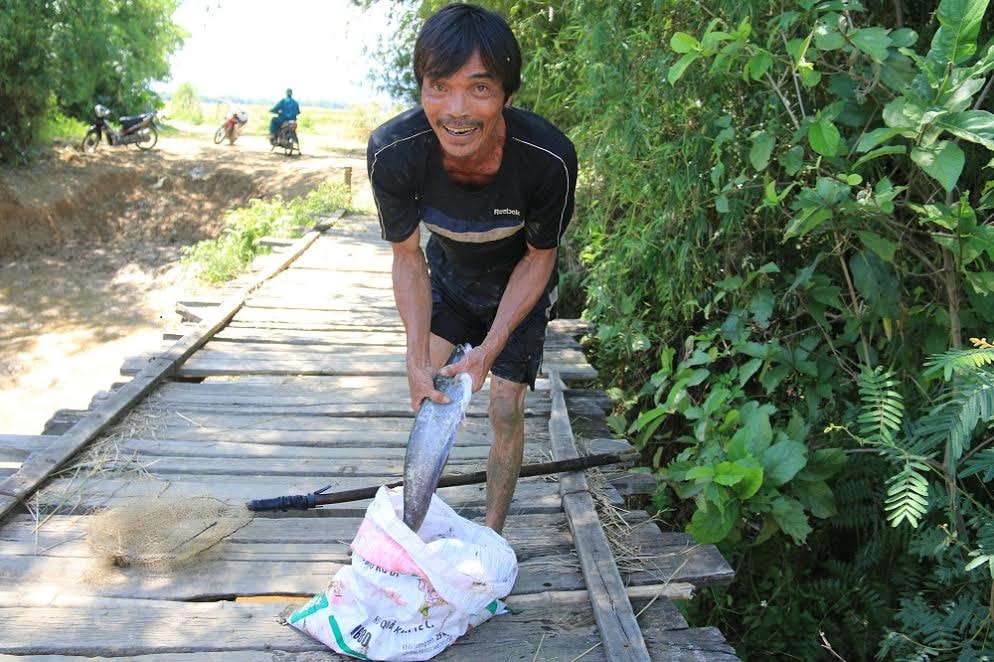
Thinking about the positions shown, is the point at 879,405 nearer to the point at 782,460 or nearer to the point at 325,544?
the point at 782,460

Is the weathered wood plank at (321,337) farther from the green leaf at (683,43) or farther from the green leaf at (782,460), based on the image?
the green leaf at (683,43)

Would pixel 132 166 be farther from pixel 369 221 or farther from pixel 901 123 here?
pixel 901 123

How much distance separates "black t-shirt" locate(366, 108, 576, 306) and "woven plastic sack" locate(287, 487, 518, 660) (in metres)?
0.90

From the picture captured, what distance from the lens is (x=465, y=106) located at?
8.11 ft

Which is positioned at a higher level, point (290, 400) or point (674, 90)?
point (674, 90)

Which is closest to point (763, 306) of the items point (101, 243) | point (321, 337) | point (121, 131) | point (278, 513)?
point (278, 513)

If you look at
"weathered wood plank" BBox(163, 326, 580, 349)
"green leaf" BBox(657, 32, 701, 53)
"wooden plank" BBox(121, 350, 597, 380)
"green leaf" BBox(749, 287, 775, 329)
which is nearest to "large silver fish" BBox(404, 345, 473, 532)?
"green leaf" BBox(657, 32, 701, 53)

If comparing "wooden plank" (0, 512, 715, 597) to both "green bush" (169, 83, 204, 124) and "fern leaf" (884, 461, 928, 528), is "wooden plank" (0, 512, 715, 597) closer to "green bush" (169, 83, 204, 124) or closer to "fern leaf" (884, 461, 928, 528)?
"fern leaf" (884, 461, 928, 528)

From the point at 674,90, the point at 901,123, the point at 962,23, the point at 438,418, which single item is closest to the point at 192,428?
the point at 438,418

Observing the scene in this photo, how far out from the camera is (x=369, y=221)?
1051cm

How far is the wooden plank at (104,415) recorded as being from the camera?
127 inches

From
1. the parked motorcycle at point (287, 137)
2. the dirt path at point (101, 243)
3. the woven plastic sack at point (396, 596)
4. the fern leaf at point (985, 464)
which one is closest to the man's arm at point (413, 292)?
the woven plastic sack at point (396, 596)

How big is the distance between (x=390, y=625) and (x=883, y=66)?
237 cm

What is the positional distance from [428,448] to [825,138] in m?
1.65
